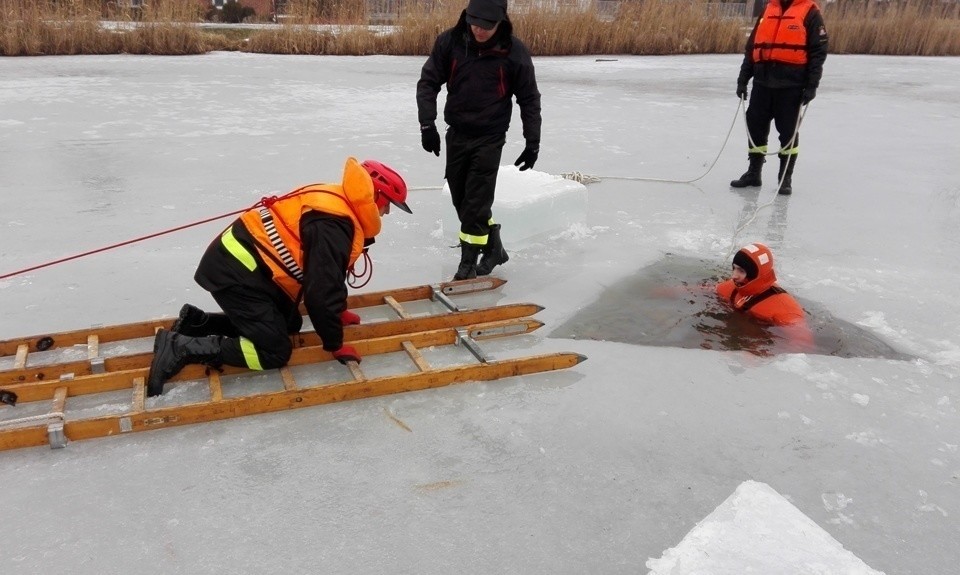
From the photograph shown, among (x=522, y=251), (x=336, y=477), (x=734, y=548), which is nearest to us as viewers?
(x=734, y=548)

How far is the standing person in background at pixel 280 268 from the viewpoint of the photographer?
2680mm

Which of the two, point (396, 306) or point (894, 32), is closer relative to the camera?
Result: point (396, 306)

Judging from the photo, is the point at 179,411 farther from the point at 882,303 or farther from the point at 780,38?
the point at 780,38

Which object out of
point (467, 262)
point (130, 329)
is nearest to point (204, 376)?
point (130, 329)

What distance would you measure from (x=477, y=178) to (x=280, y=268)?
1458 mm

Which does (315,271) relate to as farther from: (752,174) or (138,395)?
(752,174)

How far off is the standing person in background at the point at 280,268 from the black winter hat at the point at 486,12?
1125 mm

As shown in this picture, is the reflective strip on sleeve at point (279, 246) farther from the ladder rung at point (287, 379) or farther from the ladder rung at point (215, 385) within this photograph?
the ladder rung at point (215, 385)

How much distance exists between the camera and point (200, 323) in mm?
2967

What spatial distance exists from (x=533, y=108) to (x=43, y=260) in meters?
2.86

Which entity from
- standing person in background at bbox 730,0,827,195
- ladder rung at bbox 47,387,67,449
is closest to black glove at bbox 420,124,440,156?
ladder rung at bbox 47,387,67,449

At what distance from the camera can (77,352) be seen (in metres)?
2.99

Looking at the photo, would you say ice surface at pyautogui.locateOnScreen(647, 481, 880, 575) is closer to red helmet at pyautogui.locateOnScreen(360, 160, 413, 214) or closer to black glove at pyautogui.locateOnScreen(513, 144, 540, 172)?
red helmet at pyautogui.locateOnScreen(360, 160, 413, 214)

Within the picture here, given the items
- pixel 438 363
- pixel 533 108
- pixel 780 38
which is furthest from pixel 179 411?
pixel 780 38
